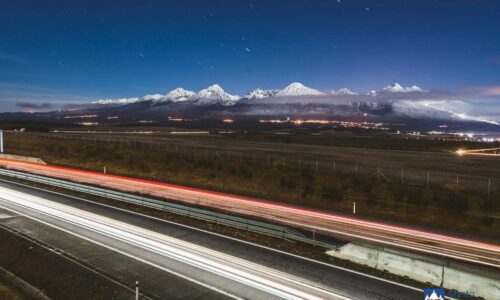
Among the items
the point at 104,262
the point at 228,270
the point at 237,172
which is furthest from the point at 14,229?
the point at 237,172

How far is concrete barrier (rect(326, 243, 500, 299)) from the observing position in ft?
44.3

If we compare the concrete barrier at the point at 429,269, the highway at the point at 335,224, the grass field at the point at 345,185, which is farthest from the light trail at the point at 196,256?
the grass field at the point at 345,185

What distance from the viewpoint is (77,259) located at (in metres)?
16.4

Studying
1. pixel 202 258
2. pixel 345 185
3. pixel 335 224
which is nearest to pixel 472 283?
pixel 202 258

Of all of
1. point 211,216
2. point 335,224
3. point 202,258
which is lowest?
point 335,224

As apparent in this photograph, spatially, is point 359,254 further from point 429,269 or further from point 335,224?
point 335,224

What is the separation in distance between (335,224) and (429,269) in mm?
9936

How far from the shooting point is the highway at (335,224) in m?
20.0

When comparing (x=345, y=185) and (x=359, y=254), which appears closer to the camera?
(x=359, y=254)

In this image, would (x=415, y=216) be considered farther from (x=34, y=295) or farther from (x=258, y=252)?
(x=34, y=295)

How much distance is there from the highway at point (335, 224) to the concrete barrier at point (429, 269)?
175 inches

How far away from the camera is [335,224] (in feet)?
81.1

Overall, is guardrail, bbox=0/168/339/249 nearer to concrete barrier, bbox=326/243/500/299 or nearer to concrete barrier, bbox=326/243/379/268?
concrete barrier, bbox=326/243/379/268

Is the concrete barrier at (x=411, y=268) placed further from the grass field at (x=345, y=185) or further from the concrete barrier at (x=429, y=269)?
the grass field at (x=345, y=185)
